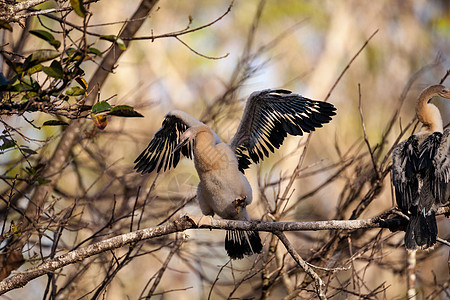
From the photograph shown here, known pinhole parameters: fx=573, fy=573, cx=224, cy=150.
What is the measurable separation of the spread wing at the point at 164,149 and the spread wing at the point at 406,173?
1.57 m

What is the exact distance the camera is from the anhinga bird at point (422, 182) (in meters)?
3.36

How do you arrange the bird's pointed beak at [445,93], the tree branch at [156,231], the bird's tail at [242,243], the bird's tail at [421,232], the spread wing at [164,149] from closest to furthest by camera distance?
the tree branch at [156,231] → the bird's tail at [421,232] → the bird's tail at [242,243] → the bird's pointed beak at [445,93] → the spread wing at [164,149]

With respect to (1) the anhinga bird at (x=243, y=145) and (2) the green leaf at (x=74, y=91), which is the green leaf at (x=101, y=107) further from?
(1) the anhinga bird at (x=243, y=145)

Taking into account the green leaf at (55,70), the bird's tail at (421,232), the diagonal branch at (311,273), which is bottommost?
the diagonal branch at (311,273)

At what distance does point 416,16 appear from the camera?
601 inches

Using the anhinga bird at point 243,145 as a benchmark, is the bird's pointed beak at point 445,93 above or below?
above

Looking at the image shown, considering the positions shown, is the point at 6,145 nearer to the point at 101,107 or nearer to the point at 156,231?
the point at 101,107

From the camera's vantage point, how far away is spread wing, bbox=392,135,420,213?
11.6 feet

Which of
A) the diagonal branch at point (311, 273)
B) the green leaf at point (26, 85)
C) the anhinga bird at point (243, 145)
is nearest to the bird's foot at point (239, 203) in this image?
the anhinga bird at point (243, 145)

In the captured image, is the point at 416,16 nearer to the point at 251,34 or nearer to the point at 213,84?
the point at 213,84

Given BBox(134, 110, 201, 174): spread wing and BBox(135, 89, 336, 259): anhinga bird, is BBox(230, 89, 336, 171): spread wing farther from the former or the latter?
BBox(134, 110, 201, 174): spread wing

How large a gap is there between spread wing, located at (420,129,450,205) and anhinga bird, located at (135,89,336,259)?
0.68 meters

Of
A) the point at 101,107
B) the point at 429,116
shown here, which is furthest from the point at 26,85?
the point at 429,116

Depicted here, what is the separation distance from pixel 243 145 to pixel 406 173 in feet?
3.80
